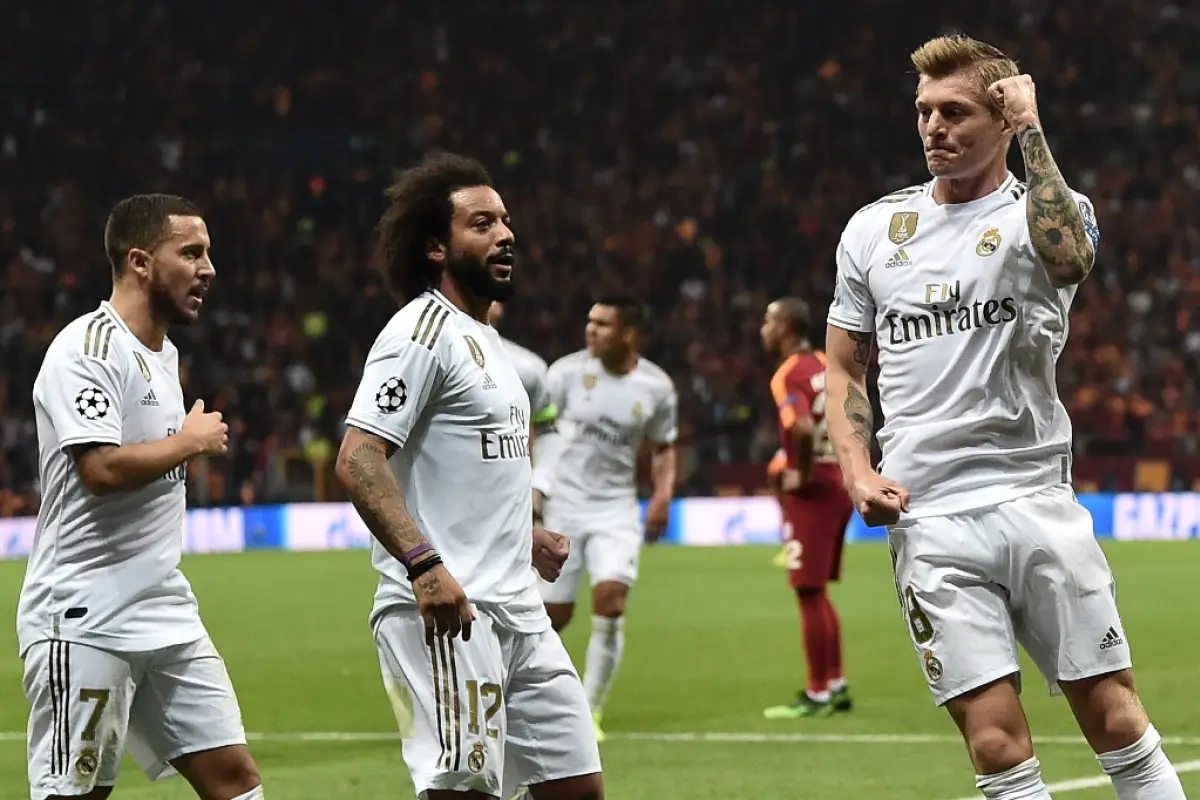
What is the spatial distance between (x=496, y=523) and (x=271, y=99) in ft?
100

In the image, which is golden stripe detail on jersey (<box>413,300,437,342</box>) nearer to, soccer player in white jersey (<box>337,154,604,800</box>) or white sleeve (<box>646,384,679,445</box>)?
soccer player in white jersey (<box>337,154,604,800</box>)

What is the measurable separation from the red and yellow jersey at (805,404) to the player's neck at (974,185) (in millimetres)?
5652

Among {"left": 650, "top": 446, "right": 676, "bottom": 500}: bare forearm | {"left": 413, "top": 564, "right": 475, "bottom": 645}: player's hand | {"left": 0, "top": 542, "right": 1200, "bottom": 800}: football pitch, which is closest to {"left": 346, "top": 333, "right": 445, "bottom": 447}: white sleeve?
{"left": 413, "top": 564, "right": 475, "bottom": 645}: player's hand

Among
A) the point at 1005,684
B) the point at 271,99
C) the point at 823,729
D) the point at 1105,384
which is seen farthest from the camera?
the point at 271,99

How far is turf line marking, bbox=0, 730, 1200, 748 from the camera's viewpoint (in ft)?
31.2

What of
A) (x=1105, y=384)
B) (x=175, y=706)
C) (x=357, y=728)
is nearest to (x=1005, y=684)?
(x=175, y=706)

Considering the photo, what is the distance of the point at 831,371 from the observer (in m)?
5.50

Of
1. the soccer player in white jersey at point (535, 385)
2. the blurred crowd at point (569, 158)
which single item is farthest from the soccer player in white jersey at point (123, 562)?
the blurred crowd at point (569, 158)

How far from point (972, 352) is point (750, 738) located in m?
5.08

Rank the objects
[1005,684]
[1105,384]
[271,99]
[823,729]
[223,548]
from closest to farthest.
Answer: [1005,684], [823,729], [223,548], [1105,384], [271,99]

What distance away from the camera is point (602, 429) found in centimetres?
1123

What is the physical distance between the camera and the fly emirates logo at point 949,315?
5.08 metres

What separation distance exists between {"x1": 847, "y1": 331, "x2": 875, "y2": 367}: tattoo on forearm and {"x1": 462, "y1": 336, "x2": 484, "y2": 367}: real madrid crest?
1.07 m

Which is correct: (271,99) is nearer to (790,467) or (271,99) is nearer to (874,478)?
(790,467)
